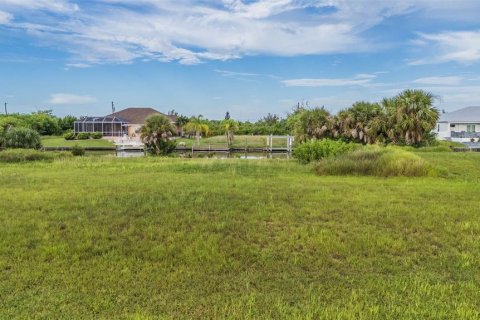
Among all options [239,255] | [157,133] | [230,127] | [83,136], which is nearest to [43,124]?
[83,136]

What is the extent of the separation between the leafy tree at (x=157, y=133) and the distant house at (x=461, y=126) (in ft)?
103

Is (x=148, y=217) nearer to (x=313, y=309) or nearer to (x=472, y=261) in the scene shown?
(x=313, y=309)

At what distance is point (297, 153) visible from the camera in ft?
68.2

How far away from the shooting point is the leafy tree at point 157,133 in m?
41.1

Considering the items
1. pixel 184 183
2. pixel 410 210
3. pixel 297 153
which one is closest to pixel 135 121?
pixel 297 153

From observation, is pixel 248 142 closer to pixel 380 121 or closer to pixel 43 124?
pixel 380 121

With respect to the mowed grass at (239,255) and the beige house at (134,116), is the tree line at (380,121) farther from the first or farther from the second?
the beige house at (134,116)

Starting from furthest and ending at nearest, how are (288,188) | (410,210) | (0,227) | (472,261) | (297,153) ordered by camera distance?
(297,153), (288,188), (410,210), (0,227), (472,261)

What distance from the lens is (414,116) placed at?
3262 cm

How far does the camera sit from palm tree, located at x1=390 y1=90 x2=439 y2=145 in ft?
107

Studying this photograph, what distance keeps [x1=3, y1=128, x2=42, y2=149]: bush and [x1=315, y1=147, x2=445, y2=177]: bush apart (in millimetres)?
30176

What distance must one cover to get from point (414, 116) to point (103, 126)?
152ft

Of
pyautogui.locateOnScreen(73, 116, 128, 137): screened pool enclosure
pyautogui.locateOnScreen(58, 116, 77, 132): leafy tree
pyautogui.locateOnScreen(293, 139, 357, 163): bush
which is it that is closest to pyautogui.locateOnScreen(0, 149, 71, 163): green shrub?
pyautogui.locateOnScreen(293, 139, 357, 163): bush

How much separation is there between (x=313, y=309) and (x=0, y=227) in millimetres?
5008
